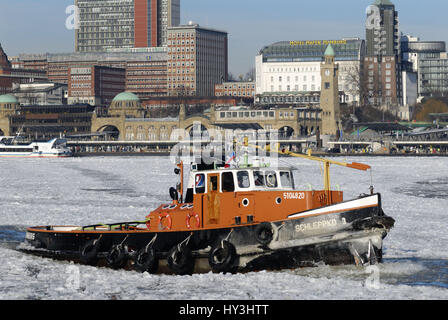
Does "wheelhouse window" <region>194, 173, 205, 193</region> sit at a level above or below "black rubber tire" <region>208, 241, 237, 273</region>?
above

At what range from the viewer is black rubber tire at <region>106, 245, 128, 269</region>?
35.0m

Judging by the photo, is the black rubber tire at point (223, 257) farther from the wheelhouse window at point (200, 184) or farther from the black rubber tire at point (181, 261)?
the wheelhouse window at point (200, 184)

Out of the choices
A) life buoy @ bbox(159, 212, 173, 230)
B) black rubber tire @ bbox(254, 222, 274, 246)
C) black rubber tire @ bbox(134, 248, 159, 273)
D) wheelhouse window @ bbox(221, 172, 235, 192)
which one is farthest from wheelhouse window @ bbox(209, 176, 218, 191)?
black rubber tire @ bbox(134, 248, 159, 273)

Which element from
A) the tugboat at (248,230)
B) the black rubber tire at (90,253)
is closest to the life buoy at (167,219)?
the tugboat at (248,230)

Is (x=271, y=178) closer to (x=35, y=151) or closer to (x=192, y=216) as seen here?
(x=192, y=216)

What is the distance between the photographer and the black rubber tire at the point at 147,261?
34.2 m

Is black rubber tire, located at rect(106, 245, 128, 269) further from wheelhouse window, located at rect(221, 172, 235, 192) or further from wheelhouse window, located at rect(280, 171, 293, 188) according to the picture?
wheelhouse window, located at rect(280, 171, 293, 188)

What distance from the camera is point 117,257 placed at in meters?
35.1

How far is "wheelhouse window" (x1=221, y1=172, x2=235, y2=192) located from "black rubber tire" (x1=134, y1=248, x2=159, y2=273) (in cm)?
371
